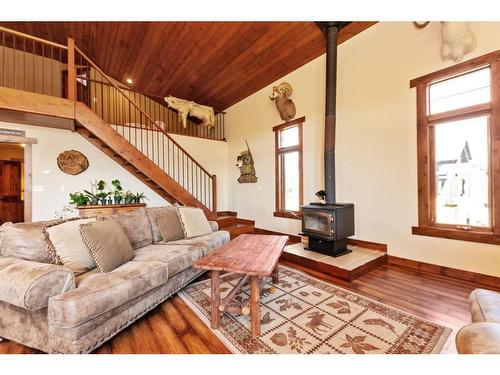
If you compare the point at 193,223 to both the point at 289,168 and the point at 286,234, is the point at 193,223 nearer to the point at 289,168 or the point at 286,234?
the point at 286,234

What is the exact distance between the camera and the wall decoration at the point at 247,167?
18.5ft

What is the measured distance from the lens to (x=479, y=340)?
818 millimetres

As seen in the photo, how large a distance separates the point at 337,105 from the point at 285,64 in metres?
1.45

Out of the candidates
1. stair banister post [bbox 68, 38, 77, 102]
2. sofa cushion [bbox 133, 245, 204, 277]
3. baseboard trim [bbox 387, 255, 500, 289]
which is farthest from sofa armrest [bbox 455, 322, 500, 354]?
stair banister post [bbox 68, 38, 77, 102]

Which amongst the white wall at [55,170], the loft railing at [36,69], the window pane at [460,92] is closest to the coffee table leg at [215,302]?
the window pane at [460,92]

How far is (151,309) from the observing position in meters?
2.04

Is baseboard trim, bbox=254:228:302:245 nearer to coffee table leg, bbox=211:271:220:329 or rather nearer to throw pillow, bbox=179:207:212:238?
throw pillow, bbox=179:207:212:238

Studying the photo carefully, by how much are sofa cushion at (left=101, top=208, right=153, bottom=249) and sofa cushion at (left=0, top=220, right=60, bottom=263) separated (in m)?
0.68

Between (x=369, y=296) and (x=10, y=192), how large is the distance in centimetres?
864

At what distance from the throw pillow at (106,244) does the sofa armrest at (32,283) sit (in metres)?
0.39

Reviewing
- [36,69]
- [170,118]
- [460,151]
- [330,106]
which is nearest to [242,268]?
[330,106]

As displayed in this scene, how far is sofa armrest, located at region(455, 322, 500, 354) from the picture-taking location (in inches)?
30.8

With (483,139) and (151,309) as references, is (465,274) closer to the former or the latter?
(483,139)
